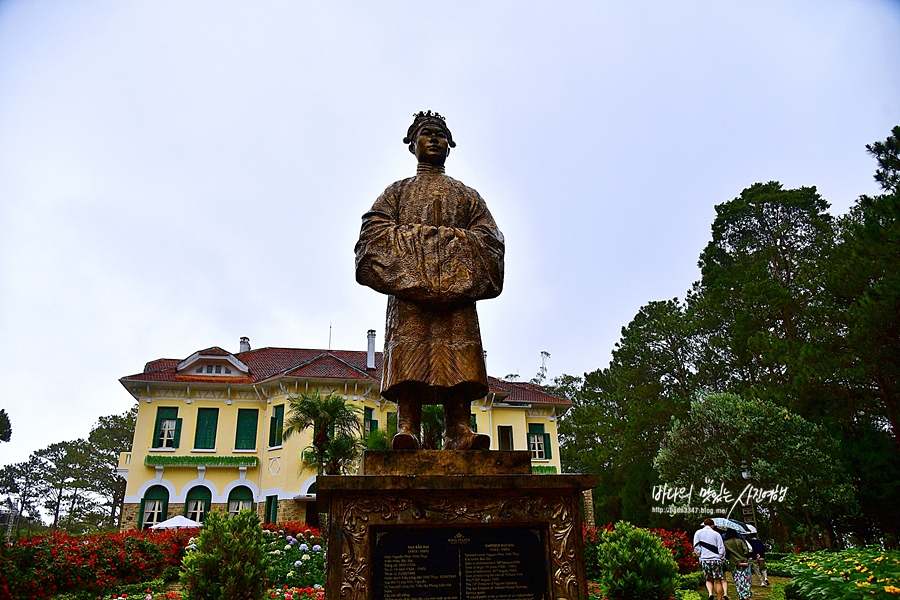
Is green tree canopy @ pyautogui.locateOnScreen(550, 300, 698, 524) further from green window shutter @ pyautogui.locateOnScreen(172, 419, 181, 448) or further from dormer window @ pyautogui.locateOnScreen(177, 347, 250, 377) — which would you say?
green window shutter @ pyautogui.locateOnScreen(172, 419, 181, 448)

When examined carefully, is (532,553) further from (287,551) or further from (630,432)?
(630,432)

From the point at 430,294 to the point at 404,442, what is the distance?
3.58 ft

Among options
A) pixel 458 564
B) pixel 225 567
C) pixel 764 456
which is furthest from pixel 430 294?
pixel 764 456

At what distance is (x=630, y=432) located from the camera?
28.9m

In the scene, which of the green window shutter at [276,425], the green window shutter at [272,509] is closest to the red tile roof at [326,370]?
the green window shutter at [276,425]

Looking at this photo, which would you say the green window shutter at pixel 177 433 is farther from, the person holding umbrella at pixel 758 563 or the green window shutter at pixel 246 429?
the person holding umbrella at pixel 758 563

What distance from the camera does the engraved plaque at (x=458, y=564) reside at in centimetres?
363

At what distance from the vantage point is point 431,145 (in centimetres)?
538

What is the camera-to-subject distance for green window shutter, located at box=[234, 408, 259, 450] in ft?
79.7

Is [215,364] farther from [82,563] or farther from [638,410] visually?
[638,410]

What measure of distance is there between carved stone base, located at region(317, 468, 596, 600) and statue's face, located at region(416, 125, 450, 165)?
286 cm

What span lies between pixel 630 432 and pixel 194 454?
19.3m

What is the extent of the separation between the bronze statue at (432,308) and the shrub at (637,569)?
4.78 meters

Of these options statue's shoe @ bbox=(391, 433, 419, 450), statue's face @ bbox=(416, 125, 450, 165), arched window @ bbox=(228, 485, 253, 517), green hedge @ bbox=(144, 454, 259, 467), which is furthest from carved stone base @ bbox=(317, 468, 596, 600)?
arched window @ bbox=(228, 485, 253, 517)
